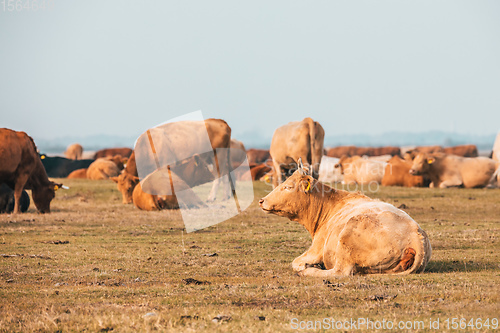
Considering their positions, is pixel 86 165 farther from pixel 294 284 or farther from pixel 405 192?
pixel 294 284

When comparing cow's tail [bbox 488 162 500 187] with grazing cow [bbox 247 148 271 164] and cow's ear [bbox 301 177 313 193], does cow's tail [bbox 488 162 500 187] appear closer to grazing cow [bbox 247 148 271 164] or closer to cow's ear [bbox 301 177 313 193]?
cow's ear [bbox 301 177 313 193]

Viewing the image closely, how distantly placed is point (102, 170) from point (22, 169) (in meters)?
14.3

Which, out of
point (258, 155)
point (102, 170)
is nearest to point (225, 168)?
point (102, 170)

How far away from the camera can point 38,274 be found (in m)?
9.16

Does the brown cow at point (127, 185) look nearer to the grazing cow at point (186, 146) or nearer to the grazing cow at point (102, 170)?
A: the grazing cow at point (186, 146)

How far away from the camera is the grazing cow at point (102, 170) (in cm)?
3220

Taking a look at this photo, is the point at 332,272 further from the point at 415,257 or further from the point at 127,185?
the point at 127,185

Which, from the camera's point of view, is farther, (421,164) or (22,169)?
(421,164)

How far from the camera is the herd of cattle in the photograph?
18.5m

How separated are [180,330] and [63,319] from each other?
1.26 meters

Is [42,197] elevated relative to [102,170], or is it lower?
elevated

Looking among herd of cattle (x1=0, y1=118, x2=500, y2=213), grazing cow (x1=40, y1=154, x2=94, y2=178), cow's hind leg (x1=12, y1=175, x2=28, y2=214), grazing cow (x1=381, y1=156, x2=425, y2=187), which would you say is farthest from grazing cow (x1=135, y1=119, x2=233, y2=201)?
grazing cow (x1=40, y1=154, x2=94, y2=178)

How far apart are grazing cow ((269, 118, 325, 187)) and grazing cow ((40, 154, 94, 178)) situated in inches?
771

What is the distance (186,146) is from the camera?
21.9m
